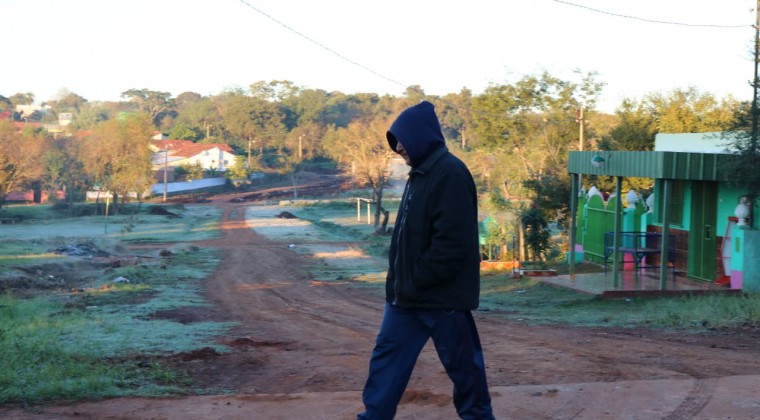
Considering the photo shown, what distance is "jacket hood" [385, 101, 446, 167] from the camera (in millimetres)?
4793

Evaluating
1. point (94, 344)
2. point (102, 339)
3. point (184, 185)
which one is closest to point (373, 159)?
point (102, 339)

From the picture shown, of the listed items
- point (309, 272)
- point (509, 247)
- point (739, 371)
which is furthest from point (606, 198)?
point (739, 371)

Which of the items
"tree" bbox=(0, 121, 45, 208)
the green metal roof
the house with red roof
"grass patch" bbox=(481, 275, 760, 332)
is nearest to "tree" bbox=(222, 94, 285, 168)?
the house with red roof

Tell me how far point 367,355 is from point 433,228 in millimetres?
4719

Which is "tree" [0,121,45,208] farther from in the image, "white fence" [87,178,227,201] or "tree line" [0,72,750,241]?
"white fence" [87,178,227,201]

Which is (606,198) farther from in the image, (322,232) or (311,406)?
(322,232)

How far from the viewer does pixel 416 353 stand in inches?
191

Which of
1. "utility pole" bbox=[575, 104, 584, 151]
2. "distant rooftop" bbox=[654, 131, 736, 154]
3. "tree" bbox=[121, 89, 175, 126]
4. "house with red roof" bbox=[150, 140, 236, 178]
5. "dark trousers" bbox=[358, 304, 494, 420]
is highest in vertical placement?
Result: "tree" bbox=[121, 89, 175, 126]

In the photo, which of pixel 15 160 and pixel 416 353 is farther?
pixel 15 160

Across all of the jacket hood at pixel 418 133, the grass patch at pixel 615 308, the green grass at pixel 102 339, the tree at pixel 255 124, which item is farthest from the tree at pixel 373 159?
the tree at pixel 255 124

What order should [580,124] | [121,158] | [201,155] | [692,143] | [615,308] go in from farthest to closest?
[201,155] → [121,158] → [580,124] → [692,143] → [615,308]

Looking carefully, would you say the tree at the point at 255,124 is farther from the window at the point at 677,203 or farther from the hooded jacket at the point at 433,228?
the hooded jacket at the point at 433,228

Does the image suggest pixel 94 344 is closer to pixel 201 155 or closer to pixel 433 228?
pixel 433 228

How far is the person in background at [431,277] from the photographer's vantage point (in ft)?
15.2
